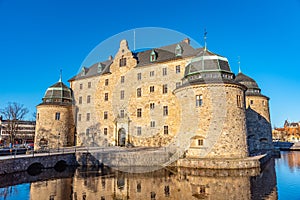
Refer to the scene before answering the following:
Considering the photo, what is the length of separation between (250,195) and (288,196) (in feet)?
5.80

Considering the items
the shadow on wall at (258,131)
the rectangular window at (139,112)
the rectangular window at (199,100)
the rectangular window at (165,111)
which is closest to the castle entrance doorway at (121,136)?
the rectangular window at (139,112)

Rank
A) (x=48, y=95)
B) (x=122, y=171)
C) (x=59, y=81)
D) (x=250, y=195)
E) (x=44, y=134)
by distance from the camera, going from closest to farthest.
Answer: (x=250, y=195), (x=122, y=171), (x=44, y=134), (x=48, y=95), (x=59, y=81)

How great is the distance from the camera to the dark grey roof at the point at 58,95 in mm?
29328

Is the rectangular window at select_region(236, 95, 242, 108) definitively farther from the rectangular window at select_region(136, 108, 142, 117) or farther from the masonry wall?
the rectangular window at select_region(136, 108, 142, 117)

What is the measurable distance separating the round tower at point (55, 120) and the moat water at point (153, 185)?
42.0 feet

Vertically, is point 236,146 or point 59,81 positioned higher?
point 59,81

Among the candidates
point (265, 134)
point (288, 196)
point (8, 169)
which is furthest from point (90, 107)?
point (288, 196)

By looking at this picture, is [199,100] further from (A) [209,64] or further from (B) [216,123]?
(A) [209,64]

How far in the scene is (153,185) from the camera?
484 inches

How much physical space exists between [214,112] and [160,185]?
7.34 m

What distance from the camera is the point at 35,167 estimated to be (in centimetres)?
1788

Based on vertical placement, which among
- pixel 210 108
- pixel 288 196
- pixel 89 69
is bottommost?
pixel 288 196

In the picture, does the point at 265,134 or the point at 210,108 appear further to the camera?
the point at 265,134

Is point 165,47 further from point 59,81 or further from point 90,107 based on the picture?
point 59,81
